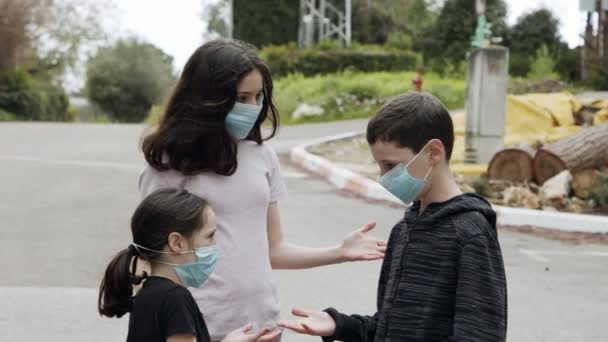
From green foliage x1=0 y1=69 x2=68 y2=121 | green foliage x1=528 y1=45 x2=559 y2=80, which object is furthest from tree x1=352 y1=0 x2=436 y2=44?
green foliage x1=528 y1=45 x2=559 y2=80

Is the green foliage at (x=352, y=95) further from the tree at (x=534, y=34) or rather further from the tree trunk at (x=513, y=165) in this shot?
Answer: the tree trunk at (x=513, y=165)

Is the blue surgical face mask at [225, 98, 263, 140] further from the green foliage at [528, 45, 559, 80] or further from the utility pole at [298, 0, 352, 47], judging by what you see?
the utility pole at [298, 0, 352, 47]

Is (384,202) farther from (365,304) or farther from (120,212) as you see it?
(365,304)

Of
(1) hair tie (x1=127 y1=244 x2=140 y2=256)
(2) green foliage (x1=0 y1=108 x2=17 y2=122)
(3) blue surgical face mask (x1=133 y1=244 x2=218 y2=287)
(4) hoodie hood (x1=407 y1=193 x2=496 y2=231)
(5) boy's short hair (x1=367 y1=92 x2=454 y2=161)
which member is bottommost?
(2) green foliage (x1=0 y1=108 x2=17 y2=122)

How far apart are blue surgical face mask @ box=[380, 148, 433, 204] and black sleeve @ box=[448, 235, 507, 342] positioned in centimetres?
25

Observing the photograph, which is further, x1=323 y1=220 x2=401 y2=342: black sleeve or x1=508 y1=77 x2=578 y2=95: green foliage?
x1=508 y1=77 x2=578 y2=95: green foliage

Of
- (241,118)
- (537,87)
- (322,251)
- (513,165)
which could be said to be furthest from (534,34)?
(241,118)

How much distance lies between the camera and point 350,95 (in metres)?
27.7

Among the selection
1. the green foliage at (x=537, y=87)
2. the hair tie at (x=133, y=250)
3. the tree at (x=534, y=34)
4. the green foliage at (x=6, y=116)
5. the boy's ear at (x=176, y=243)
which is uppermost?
the tree at (x=534, y=34)

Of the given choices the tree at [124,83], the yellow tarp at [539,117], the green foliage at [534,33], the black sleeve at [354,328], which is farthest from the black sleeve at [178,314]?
the tree at [124,83]

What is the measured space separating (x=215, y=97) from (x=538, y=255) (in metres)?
5.62

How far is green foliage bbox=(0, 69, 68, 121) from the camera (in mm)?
40906

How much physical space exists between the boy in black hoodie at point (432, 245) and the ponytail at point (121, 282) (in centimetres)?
72

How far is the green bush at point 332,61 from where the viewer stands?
34.9m
